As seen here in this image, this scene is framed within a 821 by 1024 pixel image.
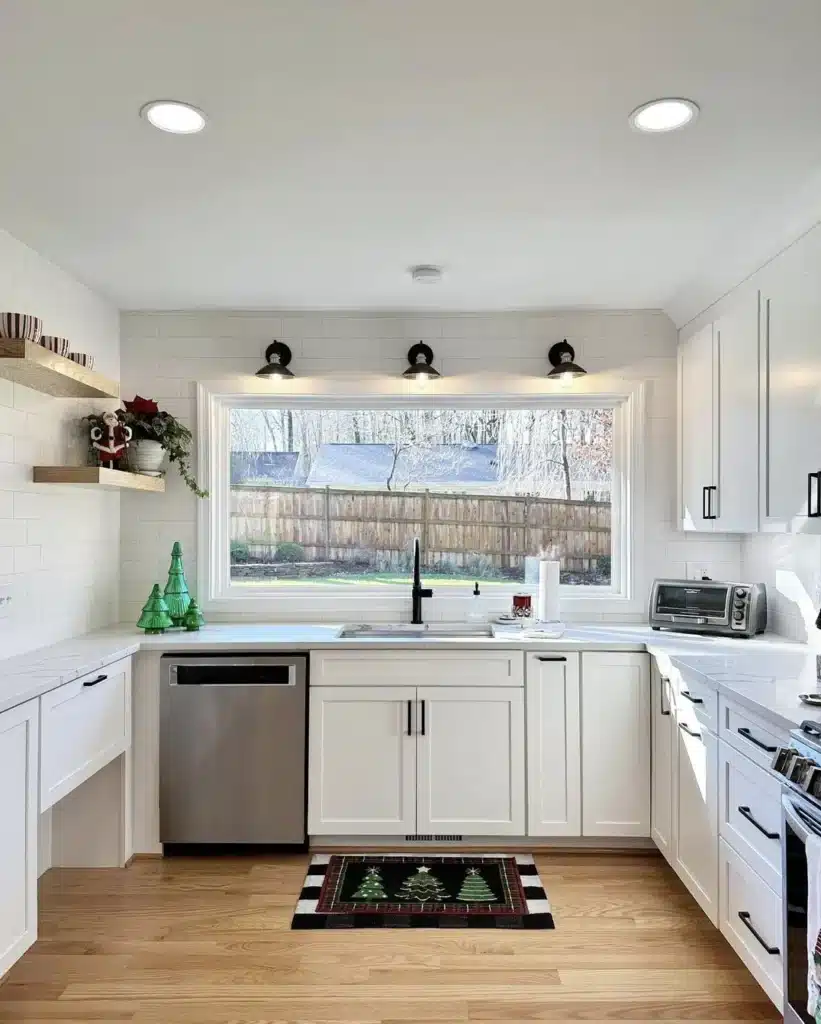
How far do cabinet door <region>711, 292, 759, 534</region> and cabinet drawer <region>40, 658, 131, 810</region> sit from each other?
8.21ft

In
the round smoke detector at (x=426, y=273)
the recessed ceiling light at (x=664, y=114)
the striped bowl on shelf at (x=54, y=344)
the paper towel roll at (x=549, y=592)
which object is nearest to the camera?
the recessed ceiling light at (x=664, y=114)

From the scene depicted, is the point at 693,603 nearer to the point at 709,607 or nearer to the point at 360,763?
the point at 709,607

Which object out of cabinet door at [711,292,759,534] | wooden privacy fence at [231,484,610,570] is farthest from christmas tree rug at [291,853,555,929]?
cabinet door at [711,292,759,534]

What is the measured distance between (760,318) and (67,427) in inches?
111

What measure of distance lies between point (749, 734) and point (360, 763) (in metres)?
1.67

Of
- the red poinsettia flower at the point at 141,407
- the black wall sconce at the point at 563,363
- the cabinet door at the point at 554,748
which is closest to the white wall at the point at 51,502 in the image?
the red poinsettia flower at the point at 141,407

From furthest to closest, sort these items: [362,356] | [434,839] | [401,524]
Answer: [401,524] < [362,356] < [434,839]

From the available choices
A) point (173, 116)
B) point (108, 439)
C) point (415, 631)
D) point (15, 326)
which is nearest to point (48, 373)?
point (15, 326)

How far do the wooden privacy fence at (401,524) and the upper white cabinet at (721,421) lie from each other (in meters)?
0.60

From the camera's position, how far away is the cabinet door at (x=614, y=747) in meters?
3.28

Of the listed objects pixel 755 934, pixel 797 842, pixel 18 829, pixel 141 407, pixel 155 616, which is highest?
pixel 141 407

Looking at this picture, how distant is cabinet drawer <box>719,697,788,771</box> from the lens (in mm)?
2070

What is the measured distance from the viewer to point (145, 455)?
3602mm

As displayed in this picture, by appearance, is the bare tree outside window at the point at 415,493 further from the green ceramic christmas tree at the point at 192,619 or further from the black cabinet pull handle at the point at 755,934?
the black cabinet pull handle at the point at 755,934
